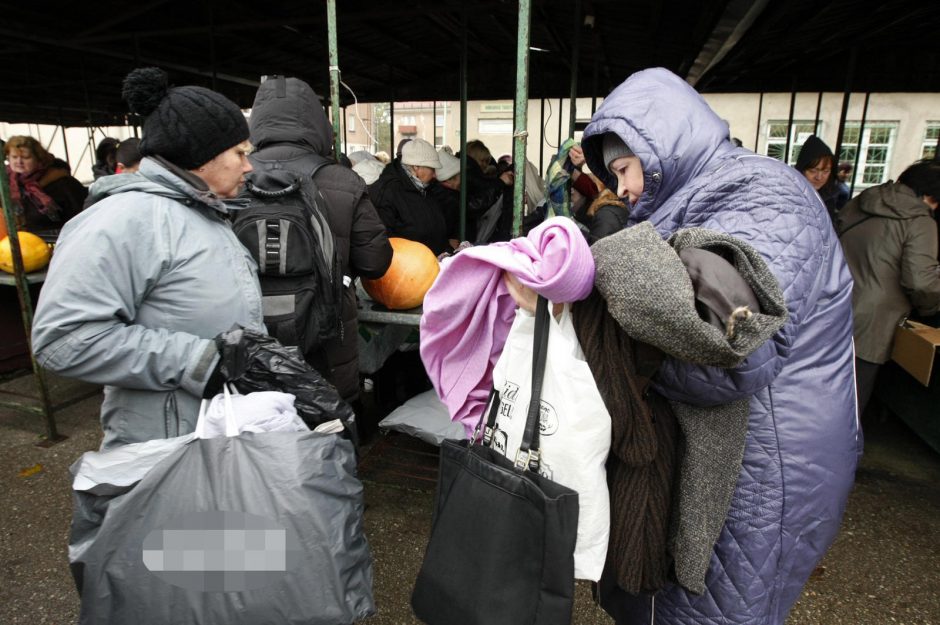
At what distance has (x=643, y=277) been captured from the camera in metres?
0.94

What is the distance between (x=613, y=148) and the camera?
1.47 meters

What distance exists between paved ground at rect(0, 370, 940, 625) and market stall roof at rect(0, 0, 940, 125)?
3206 millimetres

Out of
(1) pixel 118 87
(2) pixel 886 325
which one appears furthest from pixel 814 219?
(1) pixel 118 87

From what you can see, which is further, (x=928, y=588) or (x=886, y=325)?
(x=886, y=325)

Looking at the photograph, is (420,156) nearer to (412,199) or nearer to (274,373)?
(412,199)

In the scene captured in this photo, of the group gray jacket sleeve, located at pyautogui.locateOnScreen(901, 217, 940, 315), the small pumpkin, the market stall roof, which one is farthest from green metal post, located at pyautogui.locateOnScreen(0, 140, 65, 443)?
gray jacket sleeve, located at pyautogui.locateOnScreen(901, 217, 940, 315)

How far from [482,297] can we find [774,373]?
0.62 m

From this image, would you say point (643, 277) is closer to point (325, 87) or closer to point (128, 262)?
point (128, 262)

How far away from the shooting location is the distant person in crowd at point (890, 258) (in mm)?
3422

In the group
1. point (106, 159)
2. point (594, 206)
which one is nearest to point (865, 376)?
Answer: point (594, 206)

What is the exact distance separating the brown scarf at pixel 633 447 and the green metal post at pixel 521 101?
1144 millimetres

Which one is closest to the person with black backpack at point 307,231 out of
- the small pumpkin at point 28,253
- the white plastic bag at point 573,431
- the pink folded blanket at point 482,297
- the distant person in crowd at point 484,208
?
the pink folded blanket at point 482,297

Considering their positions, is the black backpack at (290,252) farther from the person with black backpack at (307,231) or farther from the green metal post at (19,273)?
the green metal post at (19,273)

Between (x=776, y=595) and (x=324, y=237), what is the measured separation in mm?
1810
